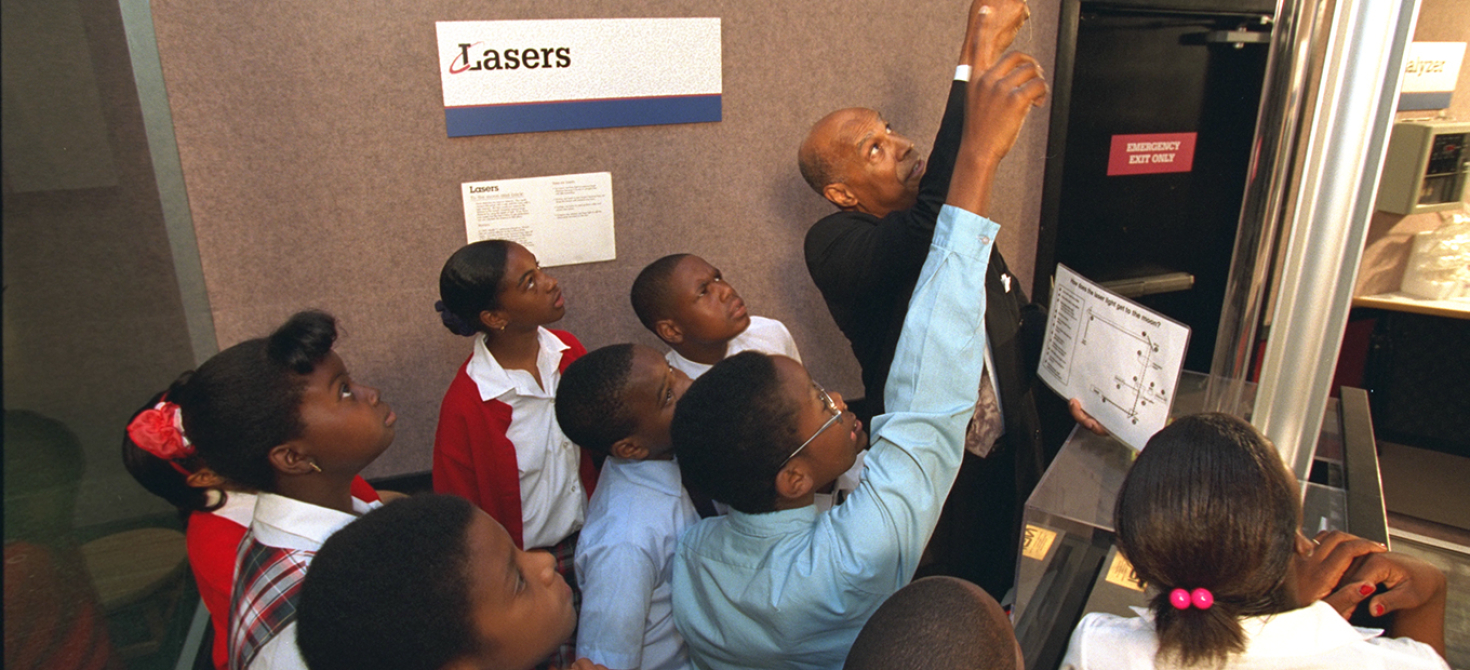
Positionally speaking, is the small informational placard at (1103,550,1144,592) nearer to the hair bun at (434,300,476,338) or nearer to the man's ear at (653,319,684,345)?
the man's ear at (653,319,684,345)

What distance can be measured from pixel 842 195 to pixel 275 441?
1.09 meters

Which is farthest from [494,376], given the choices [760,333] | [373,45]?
[373,45]

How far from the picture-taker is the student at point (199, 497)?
111 cm

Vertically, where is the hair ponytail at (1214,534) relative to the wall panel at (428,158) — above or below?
below

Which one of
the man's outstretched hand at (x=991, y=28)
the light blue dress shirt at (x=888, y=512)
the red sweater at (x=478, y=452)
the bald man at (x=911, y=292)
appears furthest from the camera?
the red sweater at (x=478, y=452)

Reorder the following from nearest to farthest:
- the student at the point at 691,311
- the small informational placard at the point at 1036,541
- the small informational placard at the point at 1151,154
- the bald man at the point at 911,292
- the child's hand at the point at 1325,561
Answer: the child's hand at the point at 1325,561 → the small informational placard at the point at 1036,541 → the bald man at the point at 911,292 → the student at the point at 691,311 → the small informational placard at the point at 1151,154

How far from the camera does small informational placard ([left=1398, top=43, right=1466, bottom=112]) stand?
2.69 meters

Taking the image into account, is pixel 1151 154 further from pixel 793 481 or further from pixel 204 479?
pixel 204 479

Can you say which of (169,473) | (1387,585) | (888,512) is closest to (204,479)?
(169,473)

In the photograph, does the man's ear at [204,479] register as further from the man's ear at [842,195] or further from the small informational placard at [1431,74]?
the small informational placard at [1431,74]

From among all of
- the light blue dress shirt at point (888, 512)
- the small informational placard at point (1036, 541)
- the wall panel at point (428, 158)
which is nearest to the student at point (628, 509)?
the light blue dress shirt at point (888, 512)

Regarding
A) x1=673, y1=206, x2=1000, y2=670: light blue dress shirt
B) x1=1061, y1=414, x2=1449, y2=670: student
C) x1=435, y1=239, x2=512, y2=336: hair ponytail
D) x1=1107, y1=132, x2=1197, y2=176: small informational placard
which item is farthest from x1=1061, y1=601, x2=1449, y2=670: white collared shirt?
x1=1107, y1=132, x2=1197, y2=176: small informational placard

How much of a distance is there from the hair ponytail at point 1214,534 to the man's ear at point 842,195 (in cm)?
95

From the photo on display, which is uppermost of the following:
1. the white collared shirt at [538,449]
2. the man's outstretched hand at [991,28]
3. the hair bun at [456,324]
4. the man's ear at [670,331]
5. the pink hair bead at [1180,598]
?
the man's outstretched hand at [991,28]
